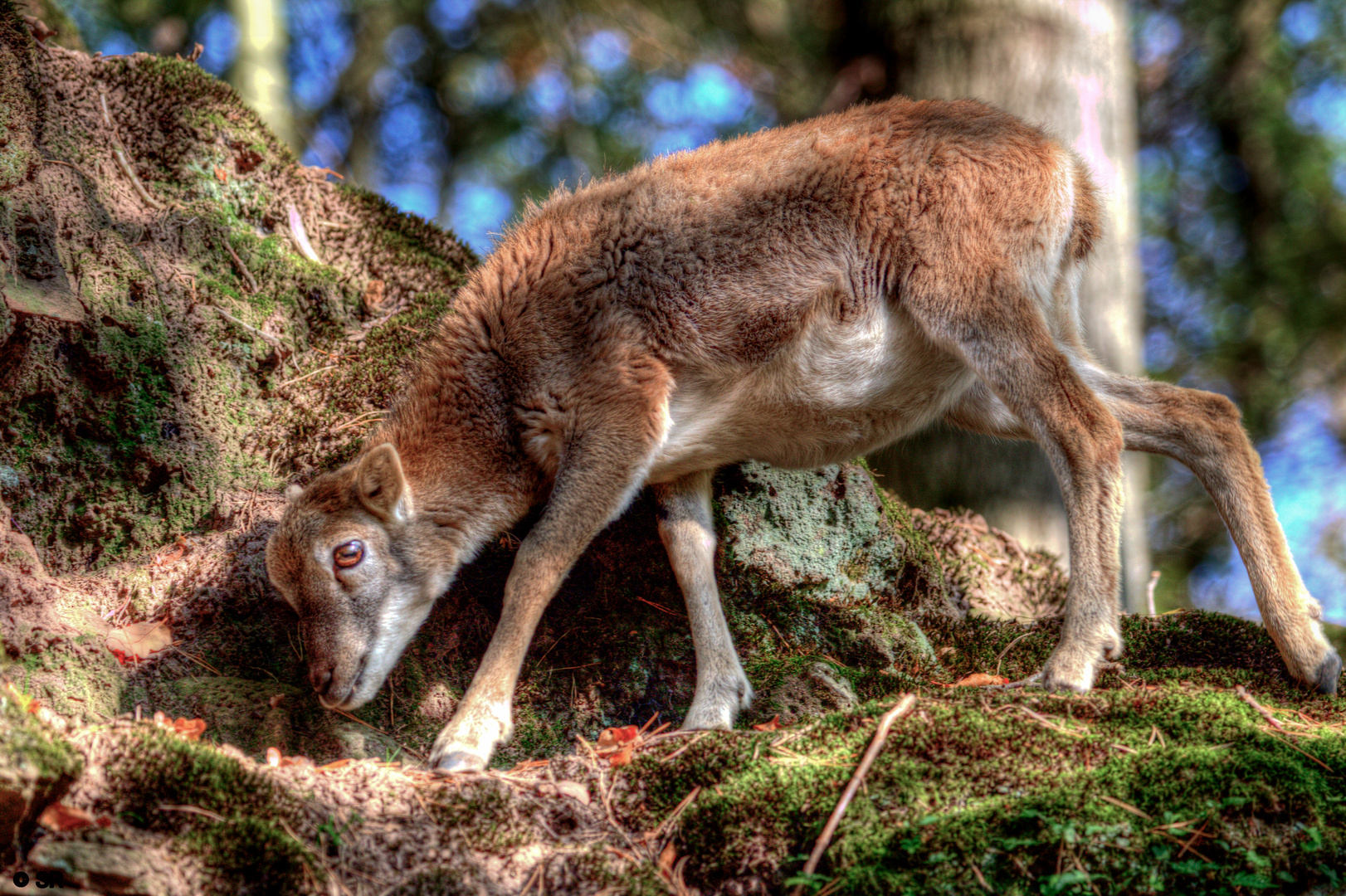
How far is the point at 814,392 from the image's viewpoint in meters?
4.80

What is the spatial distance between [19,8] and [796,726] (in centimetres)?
599

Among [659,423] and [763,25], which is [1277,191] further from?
[659,423]

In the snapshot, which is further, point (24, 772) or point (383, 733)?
point (383, 733)

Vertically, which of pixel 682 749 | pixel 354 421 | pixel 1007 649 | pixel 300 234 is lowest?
pixel 682 749

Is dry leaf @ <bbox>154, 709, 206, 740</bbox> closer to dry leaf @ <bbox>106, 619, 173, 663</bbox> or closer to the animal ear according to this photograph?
dry leaf @ <bbox>106, 619, 173, 663</bbox>

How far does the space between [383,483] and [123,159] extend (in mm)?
2873

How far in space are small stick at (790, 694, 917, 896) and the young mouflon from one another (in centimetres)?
110

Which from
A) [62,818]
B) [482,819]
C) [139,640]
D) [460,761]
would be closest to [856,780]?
[482,819]

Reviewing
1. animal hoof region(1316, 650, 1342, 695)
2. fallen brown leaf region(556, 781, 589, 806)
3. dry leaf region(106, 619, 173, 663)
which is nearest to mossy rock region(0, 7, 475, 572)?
dry leaf region(106, 619, 173, 663)

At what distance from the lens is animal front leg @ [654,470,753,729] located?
469 cm

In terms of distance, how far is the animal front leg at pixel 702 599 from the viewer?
15.4ft

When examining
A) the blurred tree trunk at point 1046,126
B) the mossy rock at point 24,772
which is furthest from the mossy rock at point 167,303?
the blurred tree trunk at point 1046,126

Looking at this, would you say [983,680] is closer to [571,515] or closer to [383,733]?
[571,515]

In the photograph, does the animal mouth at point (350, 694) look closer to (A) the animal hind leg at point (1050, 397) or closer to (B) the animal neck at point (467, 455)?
(B) the animal neck at point (467, 455)
